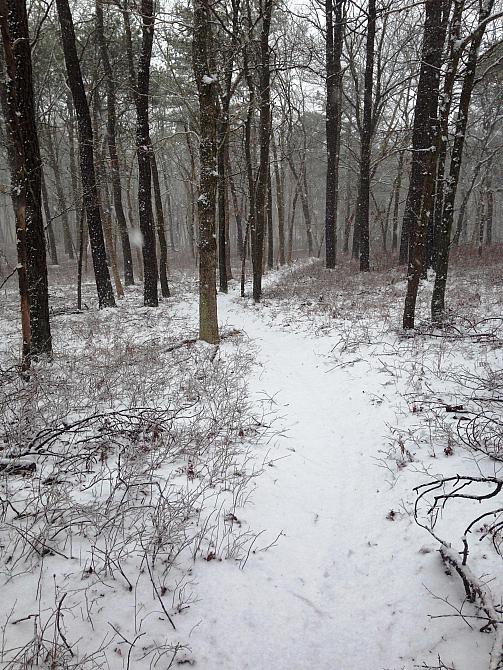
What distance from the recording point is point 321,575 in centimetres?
288

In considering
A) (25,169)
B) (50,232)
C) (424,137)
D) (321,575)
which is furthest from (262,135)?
(50,232)

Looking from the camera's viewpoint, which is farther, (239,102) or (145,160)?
(239,102)

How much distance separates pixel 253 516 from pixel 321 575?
0.75 meters

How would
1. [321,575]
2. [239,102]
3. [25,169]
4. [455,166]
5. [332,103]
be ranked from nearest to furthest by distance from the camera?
Answer: [321,575] → [25,169] → [455,166] → [239,102] → [332,103]

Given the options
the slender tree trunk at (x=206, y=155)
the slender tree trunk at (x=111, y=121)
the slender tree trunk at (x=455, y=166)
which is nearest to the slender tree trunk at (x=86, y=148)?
the slender tree trunk at (x=111, y=121)

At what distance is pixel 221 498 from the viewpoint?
3.55 meters

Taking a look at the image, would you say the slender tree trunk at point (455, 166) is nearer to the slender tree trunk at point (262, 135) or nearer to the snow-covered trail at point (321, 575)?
the snow-covered trail at point (321, 575)

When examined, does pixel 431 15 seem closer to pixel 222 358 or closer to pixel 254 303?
pixel 254 303

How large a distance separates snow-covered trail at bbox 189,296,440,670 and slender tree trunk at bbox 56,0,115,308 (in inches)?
396

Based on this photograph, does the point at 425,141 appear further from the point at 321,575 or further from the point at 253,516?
the point at 321,575

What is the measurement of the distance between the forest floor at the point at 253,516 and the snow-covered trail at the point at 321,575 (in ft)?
0.04

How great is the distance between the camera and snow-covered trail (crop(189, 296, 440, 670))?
2320 mm

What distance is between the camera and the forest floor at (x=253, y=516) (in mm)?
2273

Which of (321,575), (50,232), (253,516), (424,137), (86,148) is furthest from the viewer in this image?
(50,232)
